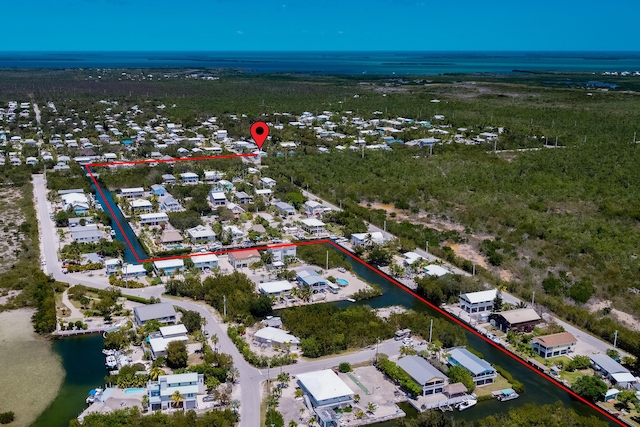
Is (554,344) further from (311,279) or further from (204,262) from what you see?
(204,262)

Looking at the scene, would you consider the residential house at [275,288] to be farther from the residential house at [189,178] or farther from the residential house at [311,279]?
the residential house at [189,178]

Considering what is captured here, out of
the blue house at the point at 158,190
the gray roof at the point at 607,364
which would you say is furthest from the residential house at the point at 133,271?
the gray roof at the point at 607,364

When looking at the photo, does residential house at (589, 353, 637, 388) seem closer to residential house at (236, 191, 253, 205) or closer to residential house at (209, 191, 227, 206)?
residential house at (236, 191, 253, 205)

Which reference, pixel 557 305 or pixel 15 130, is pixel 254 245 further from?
pixel 15 130

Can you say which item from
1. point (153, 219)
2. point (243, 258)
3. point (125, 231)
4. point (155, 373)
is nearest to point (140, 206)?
point (153, 219)

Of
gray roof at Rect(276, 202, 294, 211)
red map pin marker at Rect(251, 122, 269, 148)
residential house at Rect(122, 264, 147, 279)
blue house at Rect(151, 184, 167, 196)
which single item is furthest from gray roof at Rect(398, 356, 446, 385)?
red map pin marker at Rect(251, 122, 269, 148)
